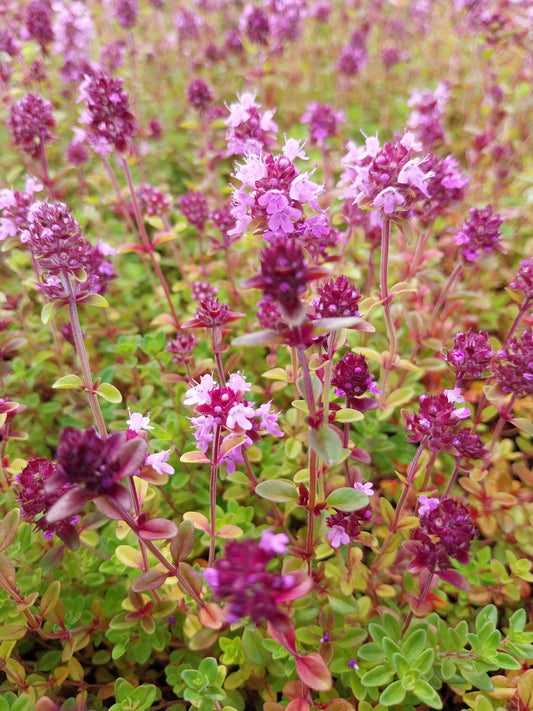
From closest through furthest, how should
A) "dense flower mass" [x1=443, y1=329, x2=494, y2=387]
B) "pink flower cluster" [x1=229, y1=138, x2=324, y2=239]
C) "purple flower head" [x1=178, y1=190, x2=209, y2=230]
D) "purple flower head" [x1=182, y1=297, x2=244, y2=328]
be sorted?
"pink flower cluster" [x1=229, y1=138, x2=324, y2=239]
"dense flower mass" [x1=443, y1=329, x2=494, y2=387]
"purple flower head" [x1=182, y1=297, x2=244, y2=328]
"purple flower head" [x1=178, y1=190, x2=209, y2=230]

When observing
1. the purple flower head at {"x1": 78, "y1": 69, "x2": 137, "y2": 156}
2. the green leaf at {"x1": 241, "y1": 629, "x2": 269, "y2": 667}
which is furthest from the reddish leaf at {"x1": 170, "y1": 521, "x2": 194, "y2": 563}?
the purple flower head at {"x1": 78, "y1": 69, "x2": 137, "y2": 156}

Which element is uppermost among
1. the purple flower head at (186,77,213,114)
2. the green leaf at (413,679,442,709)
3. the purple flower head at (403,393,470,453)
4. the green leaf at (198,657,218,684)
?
the purple flower head at (186,77,213,114)

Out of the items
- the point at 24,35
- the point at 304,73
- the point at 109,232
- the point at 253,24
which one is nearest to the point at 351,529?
the point at 109,232

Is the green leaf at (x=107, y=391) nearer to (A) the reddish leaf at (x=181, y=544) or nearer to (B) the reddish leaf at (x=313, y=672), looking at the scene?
(A) the reddish leaf at (x=181, y=544)

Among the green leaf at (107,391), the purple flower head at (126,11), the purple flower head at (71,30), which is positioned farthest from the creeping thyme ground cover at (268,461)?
the purple flower head at (126,11)

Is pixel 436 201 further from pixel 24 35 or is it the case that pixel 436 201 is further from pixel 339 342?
pixel 24 35

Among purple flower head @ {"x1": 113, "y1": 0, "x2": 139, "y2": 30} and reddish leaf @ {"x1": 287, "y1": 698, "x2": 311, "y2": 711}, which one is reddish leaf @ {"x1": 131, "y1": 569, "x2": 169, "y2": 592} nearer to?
reddish leaf @ {"x1": 287, "y1": 698, "x2": 311, "y2": 711}

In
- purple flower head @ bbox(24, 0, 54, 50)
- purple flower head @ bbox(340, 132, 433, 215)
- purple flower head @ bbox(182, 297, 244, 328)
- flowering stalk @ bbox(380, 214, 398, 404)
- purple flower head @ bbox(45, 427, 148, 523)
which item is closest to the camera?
purple flower head @ bbox(45, 427, 148, 523)
